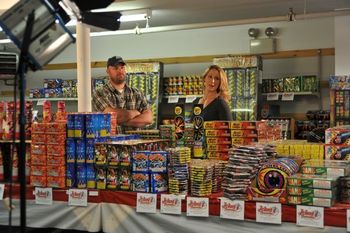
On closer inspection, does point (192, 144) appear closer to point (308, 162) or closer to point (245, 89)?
point (308, 162)

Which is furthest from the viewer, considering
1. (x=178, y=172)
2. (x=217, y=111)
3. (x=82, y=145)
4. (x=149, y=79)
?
(x=149, y=79)

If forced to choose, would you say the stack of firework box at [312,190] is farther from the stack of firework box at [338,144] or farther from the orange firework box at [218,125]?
the orange firework box at [218,125]

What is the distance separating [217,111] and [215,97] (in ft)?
0.56

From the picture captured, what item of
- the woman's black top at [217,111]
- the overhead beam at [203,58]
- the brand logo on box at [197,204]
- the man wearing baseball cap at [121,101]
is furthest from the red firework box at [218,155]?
the overhead beam at [203,58]

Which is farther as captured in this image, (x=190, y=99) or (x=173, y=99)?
(x=173, y=99)

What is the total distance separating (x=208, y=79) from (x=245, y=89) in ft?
7.71

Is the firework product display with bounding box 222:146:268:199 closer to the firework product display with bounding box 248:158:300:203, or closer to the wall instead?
the firework product display with bounding box 248:158:300:203

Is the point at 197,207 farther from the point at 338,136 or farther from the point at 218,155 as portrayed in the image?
the point at 338,136

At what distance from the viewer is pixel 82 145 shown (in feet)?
11.1

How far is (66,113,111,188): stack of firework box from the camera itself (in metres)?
3.36

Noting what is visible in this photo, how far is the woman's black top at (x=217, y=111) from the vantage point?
14.5 feet

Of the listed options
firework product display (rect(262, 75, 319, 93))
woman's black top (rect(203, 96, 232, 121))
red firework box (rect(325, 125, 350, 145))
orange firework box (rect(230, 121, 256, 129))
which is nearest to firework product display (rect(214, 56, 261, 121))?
firework product display (rect(262, 75, 319, 93))

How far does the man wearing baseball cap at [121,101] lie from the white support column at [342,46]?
10.1 feet

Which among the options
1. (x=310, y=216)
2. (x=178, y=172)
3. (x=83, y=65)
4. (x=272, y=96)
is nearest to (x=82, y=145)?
(x=178, y=172)
